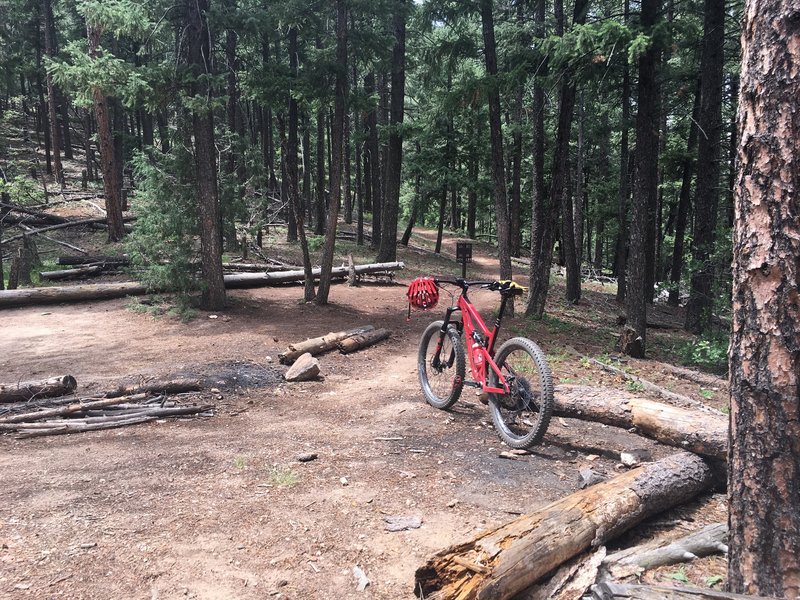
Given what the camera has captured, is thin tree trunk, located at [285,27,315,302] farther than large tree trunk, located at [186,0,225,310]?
Yes

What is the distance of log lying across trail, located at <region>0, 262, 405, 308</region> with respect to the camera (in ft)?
45.1

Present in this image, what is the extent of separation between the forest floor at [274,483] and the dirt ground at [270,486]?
0.6 inches

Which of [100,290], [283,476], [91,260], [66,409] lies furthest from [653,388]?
[91,260]

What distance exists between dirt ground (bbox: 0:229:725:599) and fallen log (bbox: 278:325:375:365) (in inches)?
14.3

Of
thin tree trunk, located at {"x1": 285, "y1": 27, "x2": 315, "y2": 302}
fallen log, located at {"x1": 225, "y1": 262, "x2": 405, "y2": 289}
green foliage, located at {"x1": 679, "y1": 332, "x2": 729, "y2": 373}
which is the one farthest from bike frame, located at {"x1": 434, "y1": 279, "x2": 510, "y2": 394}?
fallen log, located at {"x1": 225, "y1": 262, "x2": 405, "y2": 289}

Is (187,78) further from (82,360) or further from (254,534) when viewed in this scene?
(254,534)

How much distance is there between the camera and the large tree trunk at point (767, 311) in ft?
7.86

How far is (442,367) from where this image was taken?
6645mm

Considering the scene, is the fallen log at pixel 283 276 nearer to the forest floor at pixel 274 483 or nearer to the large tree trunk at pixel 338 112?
the large tree trunk at pixel 338 112

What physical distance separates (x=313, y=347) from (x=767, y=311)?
8.04 m

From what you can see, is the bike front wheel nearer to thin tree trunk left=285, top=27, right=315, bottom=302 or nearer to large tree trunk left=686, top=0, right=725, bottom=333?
large tree trunk left=686, top=0, right=725, bottom=333

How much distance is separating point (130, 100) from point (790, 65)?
12.3 m

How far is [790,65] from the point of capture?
7.81 ft

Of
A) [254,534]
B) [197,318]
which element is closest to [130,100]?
[197,318]
